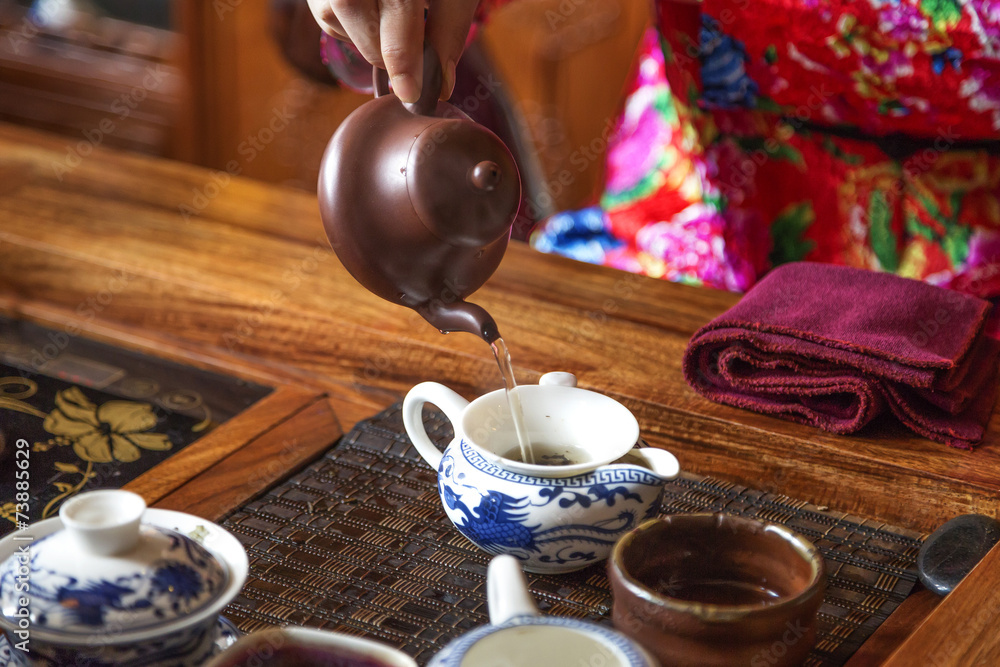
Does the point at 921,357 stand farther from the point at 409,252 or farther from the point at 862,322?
the point at 409,252

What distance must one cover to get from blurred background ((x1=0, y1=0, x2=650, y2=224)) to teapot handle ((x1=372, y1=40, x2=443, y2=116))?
229cm

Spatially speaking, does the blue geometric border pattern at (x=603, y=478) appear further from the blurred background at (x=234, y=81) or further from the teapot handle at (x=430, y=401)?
the blurred background at (x=234, y=81)

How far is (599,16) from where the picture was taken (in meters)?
3.15

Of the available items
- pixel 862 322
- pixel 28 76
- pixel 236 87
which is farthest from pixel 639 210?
pixel 28 76

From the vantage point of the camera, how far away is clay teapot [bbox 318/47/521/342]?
798 mm

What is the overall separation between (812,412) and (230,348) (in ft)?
2.31

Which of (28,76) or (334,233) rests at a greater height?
(334,233)

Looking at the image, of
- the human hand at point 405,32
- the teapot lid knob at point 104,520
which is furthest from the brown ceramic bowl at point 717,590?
the human hand at point 405,32

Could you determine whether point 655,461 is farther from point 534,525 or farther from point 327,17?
point 327,17

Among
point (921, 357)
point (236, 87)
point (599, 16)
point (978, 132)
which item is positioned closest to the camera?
point (921, 357)

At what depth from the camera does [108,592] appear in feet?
1.93

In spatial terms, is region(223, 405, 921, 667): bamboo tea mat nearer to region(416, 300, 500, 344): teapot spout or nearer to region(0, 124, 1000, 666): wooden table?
region(0, 124, 1000, 666): wooden table

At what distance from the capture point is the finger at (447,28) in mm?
925

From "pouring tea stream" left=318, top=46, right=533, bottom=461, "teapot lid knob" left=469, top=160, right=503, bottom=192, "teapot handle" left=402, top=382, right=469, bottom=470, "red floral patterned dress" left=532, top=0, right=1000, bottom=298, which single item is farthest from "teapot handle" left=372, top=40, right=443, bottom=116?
"red floral patterned dress" left=532, top=0, right=1000, bottom=298
